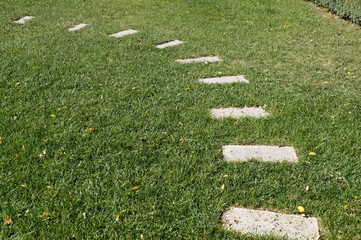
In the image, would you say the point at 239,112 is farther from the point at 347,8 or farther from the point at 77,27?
the point at 347,8

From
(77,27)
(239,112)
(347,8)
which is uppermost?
(347,8)

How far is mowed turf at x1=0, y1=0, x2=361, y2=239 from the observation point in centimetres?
250

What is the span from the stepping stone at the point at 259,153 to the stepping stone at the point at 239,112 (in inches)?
24.7

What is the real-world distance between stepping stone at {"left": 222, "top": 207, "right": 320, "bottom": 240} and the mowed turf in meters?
0.07

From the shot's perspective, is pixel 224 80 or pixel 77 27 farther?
pixel 77 27

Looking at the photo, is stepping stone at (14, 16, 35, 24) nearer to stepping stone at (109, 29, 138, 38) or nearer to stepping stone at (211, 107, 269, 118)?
stepping stone at (109, 29, 138, 38)

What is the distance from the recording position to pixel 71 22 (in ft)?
25.8

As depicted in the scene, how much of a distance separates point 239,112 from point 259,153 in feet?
2.73

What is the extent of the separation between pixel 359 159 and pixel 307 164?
0.52 m

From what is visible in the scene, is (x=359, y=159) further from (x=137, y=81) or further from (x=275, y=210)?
(x=137, y=81)

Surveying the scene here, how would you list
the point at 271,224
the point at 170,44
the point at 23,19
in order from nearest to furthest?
the point at 271,224
the point at 170,44
the point at 23,19

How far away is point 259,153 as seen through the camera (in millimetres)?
3186

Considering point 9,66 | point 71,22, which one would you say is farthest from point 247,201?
point 71,22

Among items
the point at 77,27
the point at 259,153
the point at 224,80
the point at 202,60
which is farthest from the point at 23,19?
the point at 259,153
